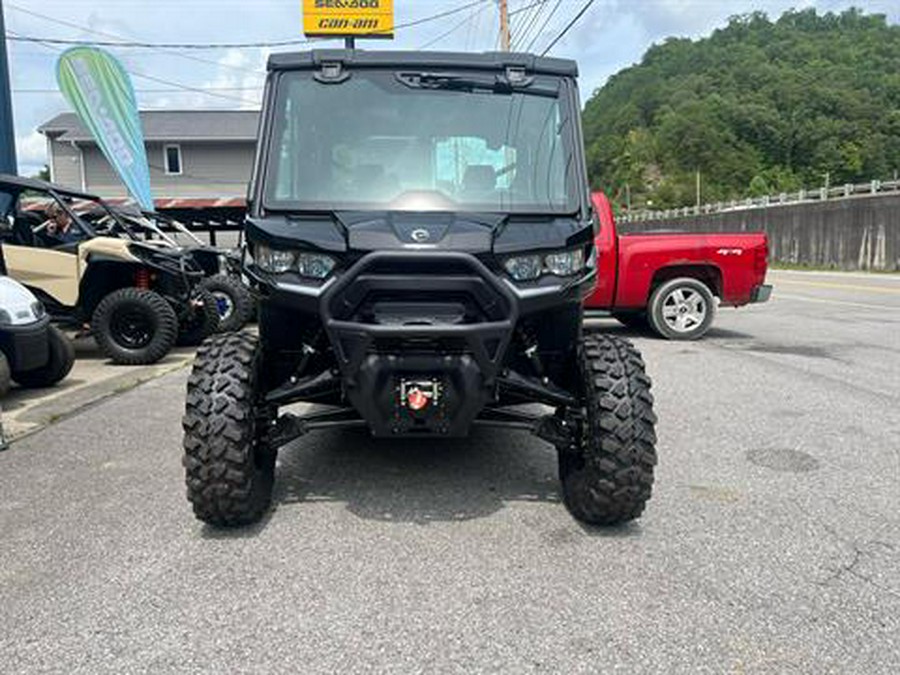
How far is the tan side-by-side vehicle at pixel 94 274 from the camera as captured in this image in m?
8.75

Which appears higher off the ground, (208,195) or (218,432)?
(208,195)

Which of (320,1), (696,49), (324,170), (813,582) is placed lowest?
(813,582)

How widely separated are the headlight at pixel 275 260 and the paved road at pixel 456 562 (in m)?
1.26

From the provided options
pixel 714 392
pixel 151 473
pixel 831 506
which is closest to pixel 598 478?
pixel 831 506

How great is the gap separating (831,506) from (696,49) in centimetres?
9314

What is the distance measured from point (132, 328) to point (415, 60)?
609 centimetres

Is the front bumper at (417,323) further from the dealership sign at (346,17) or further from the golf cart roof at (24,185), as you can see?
the dealership sign at (346,17)

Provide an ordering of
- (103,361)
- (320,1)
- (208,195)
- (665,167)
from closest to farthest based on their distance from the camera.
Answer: (103,361), (320,1), (208,195), (665,167)

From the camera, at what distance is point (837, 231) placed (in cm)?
3069

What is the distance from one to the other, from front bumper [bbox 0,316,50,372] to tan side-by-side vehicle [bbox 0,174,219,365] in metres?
1.99

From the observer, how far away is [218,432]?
355cm

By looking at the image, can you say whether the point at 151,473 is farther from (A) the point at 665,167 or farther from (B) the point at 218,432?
(A) the point at 665,167

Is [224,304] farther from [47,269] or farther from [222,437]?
[222,437]

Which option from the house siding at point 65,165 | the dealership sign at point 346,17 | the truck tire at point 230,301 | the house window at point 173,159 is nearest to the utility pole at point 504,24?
the dealership sign at point 346,17
